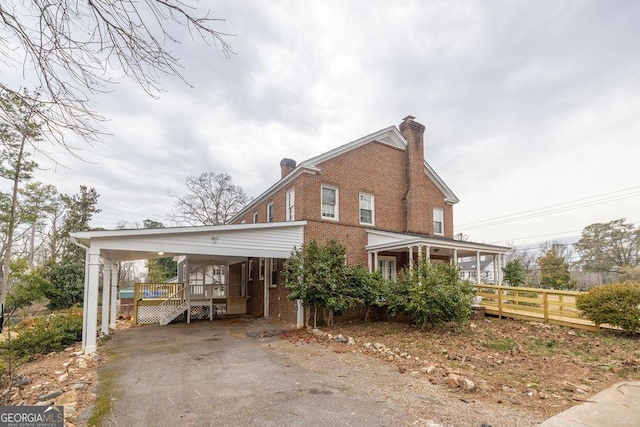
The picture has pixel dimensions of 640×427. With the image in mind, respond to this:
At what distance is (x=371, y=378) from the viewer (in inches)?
235

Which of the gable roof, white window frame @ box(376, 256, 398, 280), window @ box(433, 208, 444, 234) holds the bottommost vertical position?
white window frame @ box(376, 256, 398, 280)

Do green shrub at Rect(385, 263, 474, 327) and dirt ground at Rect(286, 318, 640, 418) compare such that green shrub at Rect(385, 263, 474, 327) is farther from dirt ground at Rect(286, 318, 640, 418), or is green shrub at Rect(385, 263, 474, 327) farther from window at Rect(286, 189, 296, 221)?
window at Rect(286, 189, 296, 221)

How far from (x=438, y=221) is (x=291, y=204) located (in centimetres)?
820

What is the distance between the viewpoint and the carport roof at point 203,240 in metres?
8.88

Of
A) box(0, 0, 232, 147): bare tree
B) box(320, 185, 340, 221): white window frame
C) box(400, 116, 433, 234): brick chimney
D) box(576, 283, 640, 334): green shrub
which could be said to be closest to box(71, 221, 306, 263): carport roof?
box(320, 185, 340, 221): white window frame

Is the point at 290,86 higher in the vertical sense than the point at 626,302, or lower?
higher

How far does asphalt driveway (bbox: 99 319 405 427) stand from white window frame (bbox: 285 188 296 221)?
577cm

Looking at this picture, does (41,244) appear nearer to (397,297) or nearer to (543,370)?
(397,297)

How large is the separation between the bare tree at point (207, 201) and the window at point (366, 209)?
21.5m

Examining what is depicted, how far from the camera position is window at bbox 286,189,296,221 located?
1367 centimetres

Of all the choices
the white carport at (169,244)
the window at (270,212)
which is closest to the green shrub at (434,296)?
the white carport at (169,244)

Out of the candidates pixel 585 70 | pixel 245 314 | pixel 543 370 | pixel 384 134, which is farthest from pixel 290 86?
pixel 245 314

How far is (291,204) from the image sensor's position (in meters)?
14.1

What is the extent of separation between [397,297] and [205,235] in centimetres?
660
